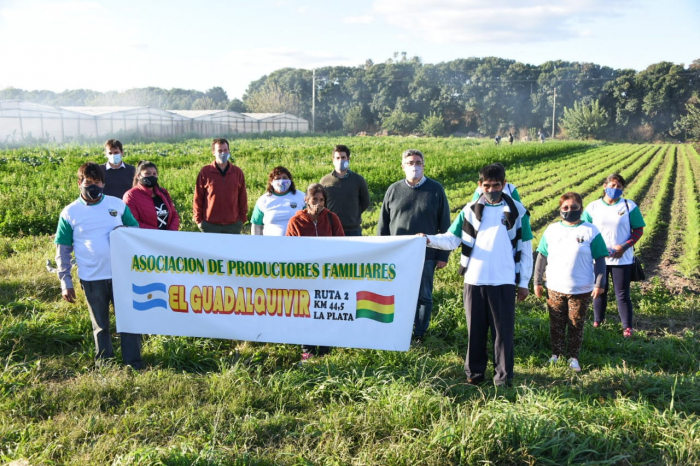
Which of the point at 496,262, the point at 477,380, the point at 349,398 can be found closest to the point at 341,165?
the point at 496,262

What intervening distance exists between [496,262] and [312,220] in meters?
1.69

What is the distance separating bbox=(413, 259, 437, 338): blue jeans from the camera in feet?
18.7

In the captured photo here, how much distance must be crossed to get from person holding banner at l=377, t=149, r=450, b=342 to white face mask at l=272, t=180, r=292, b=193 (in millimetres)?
1131

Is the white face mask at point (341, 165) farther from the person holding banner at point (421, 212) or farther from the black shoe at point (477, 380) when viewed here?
the black shoe at point (477, 380)

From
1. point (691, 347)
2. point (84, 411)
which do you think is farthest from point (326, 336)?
point (691, 347)

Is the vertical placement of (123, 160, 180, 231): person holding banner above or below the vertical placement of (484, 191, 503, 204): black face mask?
below

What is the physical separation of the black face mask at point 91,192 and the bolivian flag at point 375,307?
2380 millimetres

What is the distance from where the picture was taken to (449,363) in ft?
17.1

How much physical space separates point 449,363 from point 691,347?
2555 millimetres

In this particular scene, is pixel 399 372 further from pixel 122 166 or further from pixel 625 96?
pixel 625 96

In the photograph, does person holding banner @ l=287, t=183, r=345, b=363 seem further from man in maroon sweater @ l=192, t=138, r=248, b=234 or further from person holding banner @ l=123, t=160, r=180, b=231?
man in maroon sweater @ l=192, t=138, r=248, b=234

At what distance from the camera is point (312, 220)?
522cm

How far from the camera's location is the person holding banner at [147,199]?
5.62 m

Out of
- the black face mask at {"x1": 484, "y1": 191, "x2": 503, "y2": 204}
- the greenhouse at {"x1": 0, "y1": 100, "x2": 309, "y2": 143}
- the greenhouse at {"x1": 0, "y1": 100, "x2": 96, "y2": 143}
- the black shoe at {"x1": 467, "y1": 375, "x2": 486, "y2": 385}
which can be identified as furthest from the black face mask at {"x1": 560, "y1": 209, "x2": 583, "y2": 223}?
the greenhouse at {"x1": 0, "y1": 100, "x2": 309, "y2": 143}
